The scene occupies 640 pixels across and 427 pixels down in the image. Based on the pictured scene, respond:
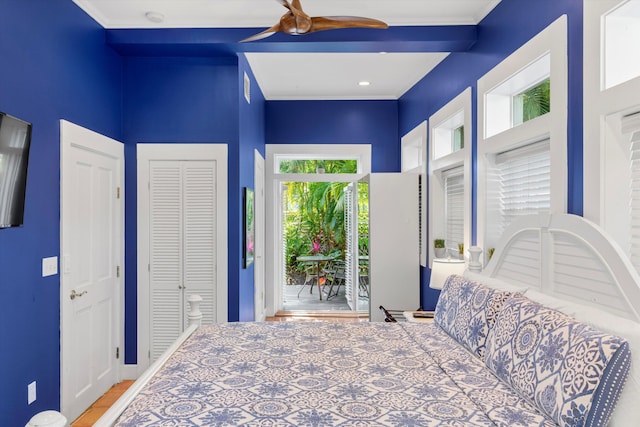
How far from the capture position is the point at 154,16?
2.94m

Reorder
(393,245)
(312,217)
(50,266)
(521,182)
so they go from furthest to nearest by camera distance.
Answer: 1. (312,217)
2. (393,245)
3. (521,182)
4. (50,266)

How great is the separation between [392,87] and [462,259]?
8.11 ft

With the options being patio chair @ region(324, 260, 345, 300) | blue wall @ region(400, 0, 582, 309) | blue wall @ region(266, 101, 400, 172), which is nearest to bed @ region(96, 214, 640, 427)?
blue wall @ region(400, 0, 582, 309)

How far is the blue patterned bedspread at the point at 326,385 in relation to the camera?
140cm

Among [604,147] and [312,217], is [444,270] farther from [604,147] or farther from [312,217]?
[312,217]

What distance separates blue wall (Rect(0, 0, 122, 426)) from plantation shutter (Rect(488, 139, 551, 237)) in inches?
117

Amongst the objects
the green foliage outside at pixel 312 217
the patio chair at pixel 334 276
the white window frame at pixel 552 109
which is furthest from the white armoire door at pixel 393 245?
the green foliage outside at pixel 312 217

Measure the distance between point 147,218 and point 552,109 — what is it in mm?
3129

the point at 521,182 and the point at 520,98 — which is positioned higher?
the point at 520,98

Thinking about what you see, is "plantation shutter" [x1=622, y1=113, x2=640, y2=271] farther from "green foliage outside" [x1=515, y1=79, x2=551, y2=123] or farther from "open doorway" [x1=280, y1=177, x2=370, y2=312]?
"open doorway" [x1=280, y1=177, x2=370, y2=312]

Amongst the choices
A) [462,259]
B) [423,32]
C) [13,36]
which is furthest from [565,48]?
[13,36]

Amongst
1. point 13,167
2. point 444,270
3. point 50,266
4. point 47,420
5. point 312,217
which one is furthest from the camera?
point 312,217

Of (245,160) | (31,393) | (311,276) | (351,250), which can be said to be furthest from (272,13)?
(311,276)

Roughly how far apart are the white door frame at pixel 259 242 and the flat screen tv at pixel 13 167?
2.42 meters
